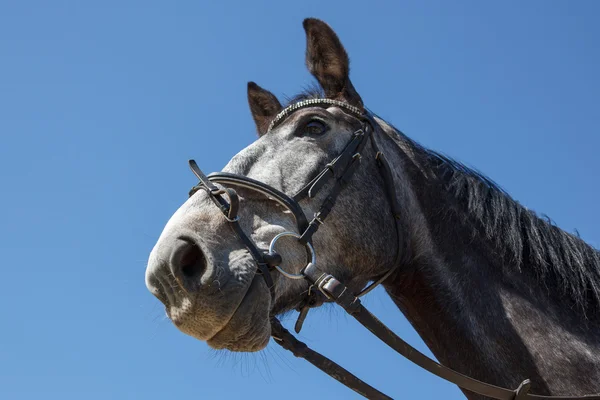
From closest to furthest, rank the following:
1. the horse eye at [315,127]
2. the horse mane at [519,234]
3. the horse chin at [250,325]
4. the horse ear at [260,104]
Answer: the horse chin at [250,325] < the horse mane at [519,234] < the horse eye at [315,127] < the horse ear at [260,104]

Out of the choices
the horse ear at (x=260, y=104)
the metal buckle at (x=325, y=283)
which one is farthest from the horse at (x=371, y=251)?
the horse ear at (x=260, y=104)

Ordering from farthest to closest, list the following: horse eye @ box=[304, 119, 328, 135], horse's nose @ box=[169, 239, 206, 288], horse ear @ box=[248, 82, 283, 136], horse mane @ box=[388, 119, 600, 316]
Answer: horse ear @ box=[248, 82, 283, 136] < horse eye @ box=[304, 119, 328, 135] < horse mane @ box=[388, 119, 600, 316] < horse's nose @ box=[169, 239, 206, 288]

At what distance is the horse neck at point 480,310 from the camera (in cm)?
495

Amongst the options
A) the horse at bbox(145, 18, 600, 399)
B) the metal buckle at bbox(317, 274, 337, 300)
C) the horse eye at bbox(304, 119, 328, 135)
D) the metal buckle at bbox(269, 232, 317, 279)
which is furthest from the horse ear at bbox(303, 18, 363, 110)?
the metal buckle at bbox(317, 274, 337, 300)

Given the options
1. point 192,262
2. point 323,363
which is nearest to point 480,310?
point 323,363

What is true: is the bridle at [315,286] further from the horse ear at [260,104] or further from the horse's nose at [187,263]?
the horse ear at [260,104]

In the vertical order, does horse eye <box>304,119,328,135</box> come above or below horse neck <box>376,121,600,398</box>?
above

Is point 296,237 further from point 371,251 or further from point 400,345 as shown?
point 400,345

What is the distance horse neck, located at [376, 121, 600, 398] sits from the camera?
4.95 m

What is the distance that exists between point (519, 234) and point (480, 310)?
738 mm

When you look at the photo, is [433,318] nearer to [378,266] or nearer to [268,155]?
[378,266]

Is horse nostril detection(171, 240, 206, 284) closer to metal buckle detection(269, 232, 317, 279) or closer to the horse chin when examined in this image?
the horse chin

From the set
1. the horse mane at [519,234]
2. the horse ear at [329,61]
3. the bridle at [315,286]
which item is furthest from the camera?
the horse ear at [329,61]

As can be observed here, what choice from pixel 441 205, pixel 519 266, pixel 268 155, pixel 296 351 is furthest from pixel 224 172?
pixel 519 266
